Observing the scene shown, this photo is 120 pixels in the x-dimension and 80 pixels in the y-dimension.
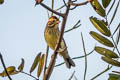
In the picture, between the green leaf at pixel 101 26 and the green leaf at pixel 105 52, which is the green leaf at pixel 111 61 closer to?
the green leaf at pixel 105 52

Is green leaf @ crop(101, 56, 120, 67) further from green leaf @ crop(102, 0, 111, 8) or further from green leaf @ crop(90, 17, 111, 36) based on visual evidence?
green leaf @ crop(102, 0, 111, 8)

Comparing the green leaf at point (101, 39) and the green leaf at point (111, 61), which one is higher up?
the green leaf at point (101, 39)

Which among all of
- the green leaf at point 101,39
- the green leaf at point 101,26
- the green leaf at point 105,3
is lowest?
the green leaf at point 101,39

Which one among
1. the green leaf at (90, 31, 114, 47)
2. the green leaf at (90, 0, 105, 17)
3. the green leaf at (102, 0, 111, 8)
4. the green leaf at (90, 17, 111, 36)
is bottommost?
the green leaf at (90, 31, 114, 47)

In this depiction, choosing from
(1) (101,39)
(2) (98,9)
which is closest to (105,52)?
(1) (101,39)

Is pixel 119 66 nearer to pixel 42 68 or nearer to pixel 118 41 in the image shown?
pixel 118 41

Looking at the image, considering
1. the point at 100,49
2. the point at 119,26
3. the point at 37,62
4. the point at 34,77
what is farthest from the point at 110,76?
the point at 37,62

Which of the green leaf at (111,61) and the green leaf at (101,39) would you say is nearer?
the green leaf at (111,61)

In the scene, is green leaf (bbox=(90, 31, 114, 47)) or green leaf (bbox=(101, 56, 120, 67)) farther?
green leaf (bbox=(90, 31, 114, 47))

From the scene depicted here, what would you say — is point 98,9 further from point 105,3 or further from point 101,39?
point 101,39

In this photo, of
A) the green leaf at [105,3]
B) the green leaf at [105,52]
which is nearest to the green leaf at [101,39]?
the green leaf at [105,52]

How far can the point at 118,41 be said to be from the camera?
149cm

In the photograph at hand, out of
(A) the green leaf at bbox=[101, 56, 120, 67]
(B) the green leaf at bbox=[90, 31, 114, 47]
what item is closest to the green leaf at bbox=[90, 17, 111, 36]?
(B) the green leaf at bbox=[90, 31, 114, 47]

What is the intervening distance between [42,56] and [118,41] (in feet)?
1.57
